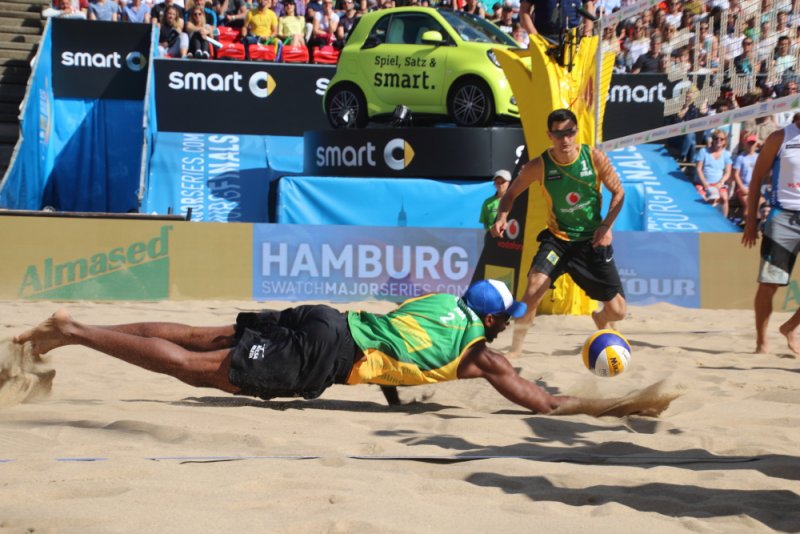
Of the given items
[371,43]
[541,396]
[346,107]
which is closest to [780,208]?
[541,396]

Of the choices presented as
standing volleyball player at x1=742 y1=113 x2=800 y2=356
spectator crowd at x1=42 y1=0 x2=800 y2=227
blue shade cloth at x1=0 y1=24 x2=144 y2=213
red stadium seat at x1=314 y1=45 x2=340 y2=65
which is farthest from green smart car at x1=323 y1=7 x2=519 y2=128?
standing volleyball player at x1=742 y1=113 x2=800 y2=356

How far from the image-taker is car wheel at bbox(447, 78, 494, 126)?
44.5ft

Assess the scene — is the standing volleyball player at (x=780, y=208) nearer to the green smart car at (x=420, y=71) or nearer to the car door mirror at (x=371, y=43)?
the green smart car at (x=420, y=71)

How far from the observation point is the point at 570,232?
23.3 ft

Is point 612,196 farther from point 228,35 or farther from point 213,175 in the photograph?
point 228,35

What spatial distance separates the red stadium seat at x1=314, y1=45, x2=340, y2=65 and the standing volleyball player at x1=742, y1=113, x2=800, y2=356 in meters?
9.66

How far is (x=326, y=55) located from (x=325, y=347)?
1175 cm

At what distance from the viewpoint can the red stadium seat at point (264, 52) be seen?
15.9 metres

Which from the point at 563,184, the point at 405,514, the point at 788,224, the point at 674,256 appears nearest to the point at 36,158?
the point at 674,256

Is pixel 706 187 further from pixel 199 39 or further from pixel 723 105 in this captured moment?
pixel 199 39

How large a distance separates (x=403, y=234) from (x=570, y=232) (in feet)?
14.9

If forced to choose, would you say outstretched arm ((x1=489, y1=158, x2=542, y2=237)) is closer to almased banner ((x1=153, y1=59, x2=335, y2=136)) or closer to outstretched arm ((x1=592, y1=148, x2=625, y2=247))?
outstretched arm ((x1=592, y1=148, x2=625, y2=247))

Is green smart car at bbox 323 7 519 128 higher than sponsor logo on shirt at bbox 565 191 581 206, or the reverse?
green smart car at bbox 323 7 519 128

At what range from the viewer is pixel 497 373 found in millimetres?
5039
